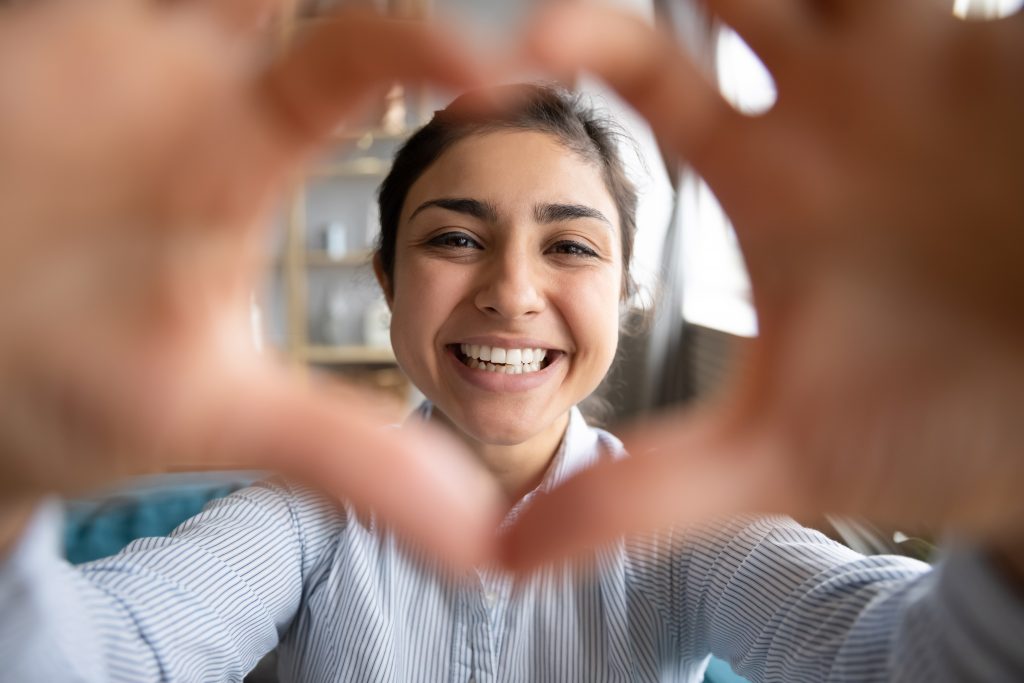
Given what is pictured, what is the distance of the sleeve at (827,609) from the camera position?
376 millimetres

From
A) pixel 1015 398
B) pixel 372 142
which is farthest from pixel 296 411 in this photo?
pixel 372 142

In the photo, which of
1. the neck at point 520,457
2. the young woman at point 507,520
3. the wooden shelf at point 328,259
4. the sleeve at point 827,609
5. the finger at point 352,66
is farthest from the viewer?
the wooden shelf at point 328,259

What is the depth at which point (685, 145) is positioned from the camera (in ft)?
0.96

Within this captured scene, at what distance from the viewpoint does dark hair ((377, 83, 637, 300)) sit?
0.84 meters

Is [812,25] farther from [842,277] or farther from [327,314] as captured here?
[327,314]

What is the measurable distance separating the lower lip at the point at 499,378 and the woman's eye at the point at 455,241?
0.42 ft

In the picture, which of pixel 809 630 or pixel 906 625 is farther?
pixel 809 630

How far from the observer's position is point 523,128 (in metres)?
0.83

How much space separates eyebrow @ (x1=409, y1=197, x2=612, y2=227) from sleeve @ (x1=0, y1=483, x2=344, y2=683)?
Answer: 1.42ft

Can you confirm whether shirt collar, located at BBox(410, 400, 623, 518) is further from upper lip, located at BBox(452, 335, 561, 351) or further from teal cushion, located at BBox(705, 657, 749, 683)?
teal cushion, located at BBox(705, 657, 749, 683)

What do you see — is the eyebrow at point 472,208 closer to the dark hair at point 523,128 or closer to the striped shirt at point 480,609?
the dark hair at point 523,128

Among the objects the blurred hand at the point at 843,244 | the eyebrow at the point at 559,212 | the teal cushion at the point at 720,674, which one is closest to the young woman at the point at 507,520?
the eyebrow at the point at 559,212

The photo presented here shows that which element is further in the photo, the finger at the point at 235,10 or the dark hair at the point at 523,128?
the dark hair at the point at 523,128

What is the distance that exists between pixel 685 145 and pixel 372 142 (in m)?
3.45
